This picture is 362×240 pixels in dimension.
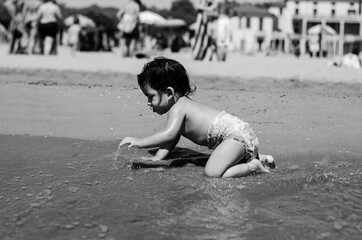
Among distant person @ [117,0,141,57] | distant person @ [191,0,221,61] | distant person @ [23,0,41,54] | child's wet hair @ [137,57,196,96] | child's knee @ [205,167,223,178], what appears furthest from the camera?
distant person @ [23,0,41,54]

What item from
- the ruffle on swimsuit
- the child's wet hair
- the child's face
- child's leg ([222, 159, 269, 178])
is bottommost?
child's leg ([222, 159, 269, 178])

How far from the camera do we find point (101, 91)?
625 centimetres

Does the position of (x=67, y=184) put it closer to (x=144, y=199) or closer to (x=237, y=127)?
(x=144, y=199)

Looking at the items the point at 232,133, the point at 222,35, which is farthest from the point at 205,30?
the point at 232,133

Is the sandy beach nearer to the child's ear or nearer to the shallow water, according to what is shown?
the shallow water

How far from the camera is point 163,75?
11.6 feet

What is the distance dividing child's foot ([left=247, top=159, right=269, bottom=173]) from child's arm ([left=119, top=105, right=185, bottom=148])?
510mm

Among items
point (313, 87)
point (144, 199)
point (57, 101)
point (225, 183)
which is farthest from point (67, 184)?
point (313, 87)

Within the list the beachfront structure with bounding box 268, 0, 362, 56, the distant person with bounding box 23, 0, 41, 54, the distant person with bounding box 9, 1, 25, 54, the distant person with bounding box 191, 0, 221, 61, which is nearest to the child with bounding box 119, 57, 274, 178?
the distant person with bounding box 191, 0, 221, 61

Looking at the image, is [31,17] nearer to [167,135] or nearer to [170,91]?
[170,91]

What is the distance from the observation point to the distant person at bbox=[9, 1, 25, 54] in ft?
48.6

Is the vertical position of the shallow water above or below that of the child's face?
below

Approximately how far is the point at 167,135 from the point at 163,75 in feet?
1.28

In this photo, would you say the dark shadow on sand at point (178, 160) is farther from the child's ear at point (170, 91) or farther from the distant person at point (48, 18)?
the distant person at point (48, 18)
